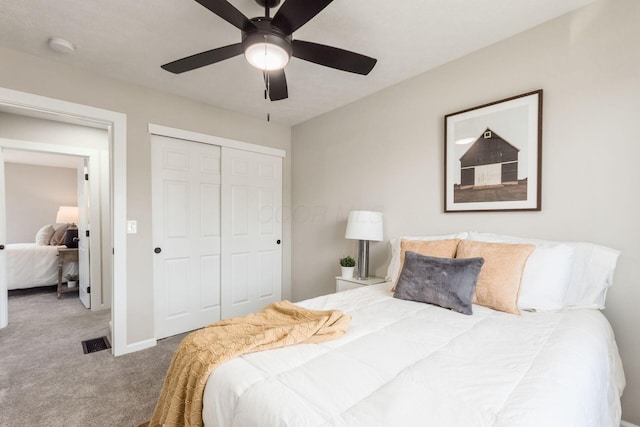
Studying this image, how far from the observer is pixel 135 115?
2748 millimetres

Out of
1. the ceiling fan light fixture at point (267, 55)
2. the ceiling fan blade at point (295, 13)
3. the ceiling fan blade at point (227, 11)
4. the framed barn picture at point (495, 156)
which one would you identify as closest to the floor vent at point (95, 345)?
the ceiling fan light fixture at point (267, 55)

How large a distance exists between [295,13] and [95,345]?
331 centimetres

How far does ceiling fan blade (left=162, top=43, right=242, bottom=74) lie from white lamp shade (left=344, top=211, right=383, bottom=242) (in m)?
1.65

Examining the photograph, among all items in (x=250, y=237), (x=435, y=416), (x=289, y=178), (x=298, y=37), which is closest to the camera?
(x=435, y=416)

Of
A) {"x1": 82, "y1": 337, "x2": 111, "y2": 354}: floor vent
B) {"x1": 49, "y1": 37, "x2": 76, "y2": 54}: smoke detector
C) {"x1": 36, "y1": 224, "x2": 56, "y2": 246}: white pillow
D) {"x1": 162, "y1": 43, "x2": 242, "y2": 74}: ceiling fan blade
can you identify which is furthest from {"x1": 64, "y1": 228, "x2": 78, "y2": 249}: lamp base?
{"x1": 162, "y1": 43, "x2": 242, "y2": 74}: ceiling fan blade

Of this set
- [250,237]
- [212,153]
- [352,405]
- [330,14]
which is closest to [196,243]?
[250,237]

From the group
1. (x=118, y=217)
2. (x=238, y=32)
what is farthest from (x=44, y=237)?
(x=238, y=32)

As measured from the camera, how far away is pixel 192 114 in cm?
311

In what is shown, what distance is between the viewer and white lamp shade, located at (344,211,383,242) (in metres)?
2.68

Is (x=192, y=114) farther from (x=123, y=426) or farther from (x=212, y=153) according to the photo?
(x=123, y=426)

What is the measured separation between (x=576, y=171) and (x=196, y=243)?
3.28 metres

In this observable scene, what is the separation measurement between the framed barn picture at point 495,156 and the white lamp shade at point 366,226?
0.61 m

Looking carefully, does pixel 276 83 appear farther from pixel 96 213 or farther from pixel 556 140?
pixel 96 213

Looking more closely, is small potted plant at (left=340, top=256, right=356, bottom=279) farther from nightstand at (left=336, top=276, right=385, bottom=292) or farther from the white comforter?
the white comforter
